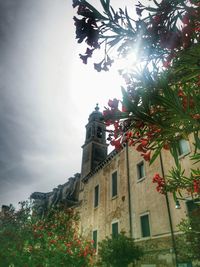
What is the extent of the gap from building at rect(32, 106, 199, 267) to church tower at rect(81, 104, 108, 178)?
432 cm

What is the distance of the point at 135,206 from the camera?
14.2 m

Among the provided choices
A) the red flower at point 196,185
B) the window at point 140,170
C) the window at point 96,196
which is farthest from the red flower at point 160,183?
the window at point 96,196

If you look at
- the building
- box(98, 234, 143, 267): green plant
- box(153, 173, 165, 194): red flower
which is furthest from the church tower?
box(153, 173, 165, 194): red flower

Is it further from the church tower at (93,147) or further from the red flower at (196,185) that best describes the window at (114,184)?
the red flower at (196,185)

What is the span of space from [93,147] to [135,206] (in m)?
15.4

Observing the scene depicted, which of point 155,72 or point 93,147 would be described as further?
point 93,147

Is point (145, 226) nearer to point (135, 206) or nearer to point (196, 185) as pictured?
point (135, 206)

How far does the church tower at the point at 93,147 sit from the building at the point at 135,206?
14.2ft

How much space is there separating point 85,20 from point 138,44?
763 mm

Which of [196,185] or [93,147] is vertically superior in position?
[93,147]

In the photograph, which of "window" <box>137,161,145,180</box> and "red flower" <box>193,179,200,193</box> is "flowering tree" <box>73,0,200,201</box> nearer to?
"red flower" <box>193,179,200,193</box>

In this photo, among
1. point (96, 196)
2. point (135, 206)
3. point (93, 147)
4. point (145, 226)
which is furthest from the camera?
point (93, 147)

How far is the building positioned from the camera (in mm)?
10977

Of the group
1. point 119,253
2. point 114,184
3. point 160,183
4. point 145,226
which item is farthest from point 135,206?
point 160,183
